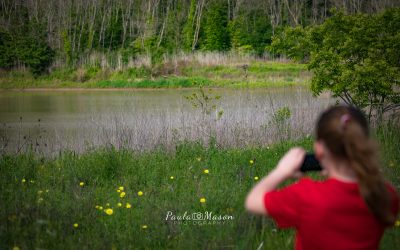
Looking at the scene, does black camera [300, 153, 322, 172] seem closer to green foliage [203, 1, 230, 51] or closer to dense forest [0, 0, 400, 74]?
dense forest [0, 0, 400, 74]

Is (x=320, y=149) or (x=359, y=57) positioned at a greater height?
(x=320, y=149)

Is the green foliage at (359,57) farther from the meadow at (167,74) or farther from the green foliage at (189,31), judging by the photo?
the green foliage at (189,31)

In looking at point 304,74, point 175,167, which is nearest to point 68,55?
point 304,74

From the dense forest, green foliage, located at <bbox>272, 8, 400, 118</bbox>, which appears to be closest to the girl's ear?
green foliage, located at <bbox>272, 8, 400, 118</bbox>

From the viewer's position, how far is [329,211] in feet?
5.77

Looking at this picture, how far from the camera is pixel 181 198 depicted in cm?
516

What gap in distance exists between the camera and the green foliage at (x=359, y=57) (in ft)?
29.5

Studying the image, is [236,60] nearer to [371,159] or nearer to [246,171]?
[246,171]

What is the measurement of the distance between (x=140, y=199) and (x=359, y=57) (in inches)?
247

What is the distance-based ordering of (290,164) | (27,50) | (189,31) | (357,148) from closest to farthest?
(357,148) → (290,164) → (27,50) → (189,31)

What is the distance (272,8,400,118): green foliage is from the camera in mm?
8984

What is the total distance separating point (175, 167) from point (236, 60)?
29670mm

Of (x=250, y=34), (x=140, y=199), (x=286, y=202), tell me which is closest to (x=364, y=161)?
(x=286, y=202)

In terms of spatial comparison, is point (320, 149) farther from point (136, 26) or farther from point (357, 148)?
point (136, 26)
